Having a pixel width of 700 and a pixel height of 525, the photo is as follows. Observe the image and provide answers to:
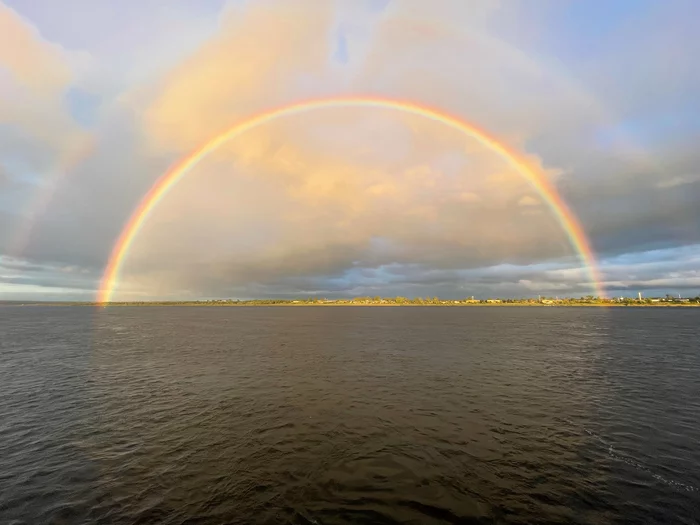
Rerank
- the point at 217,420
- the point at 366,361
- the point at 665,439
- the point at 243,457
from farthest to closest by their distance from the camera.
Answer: the point at 366,361 < the point at 217,420 < the point at 665,439 < the point at 243,457

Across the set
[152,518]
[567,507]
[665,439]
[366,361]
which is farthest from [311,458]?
[366,361]

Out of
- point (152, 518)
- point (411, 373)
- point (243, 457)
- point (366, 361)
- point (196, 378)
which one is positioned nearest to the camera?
point (152, 518)

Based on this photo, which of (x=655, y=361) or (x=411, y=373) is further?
(x=655, y=361)

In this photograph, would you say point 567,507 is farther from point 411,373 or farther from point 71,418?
point 71,418

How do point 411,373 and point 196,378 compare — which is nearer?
point 196,378

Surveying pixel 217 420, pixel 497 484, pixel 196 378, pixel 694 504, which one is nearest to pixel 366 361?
pixel 196 378

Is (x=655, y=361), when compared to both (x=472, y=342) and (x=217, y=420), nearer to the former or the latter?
(x=472, y=342)
